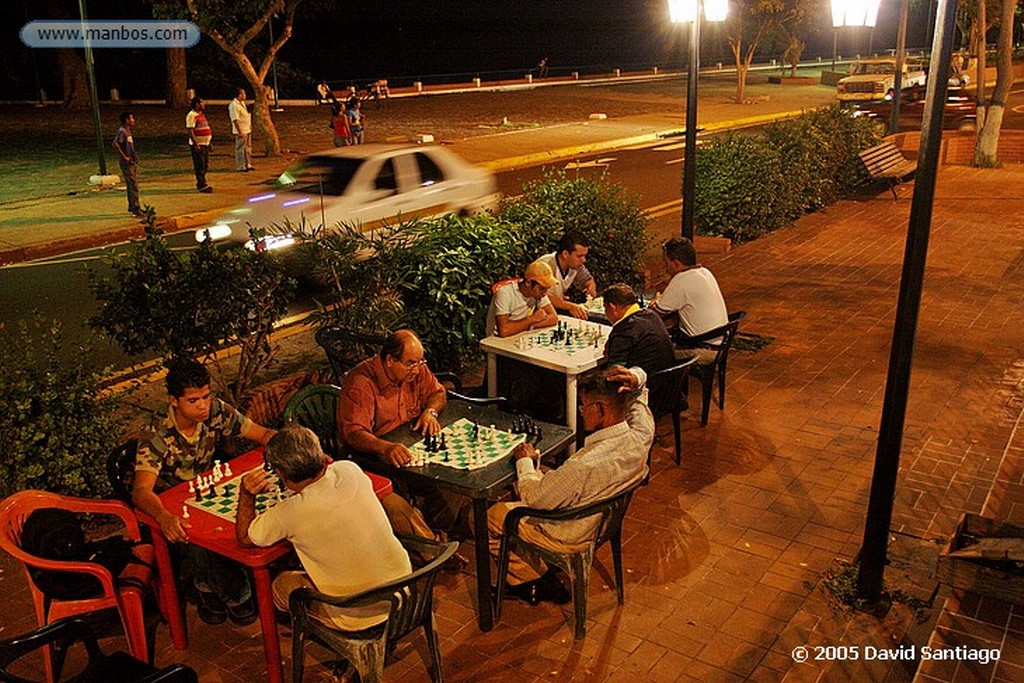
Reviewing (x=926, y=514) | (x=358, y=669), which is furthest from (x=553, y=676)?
(x=926, y=514)

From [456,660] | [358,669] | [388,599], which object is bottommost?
[456,660]

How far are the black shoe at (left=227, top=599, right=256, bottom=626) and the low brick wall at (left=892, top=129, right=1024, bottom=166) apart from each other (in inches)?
772

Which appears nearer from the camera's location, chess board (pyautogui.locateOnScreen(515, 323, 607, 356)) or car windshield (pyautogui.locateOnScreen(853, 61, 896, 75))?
chess board (pyautogui.locateOnScreen(515, 323, 607, 356))

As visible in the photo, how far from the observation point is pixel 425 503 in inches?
223

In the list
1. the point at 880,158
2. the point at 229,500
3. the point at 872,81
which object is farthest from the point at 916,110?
the point at 229,500

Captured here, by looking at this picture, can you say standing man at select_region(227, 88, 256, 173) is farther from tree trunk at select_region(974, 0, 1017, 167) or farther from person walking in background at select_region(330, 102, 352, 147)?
tree trunk at select_region(974, 0, 1017, 167)

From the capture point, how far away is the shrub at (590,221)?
8734mm

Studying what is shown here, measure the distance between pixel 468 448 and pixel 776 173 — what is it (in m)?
10.3

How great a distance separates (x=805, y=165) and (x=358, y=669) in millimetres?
12902

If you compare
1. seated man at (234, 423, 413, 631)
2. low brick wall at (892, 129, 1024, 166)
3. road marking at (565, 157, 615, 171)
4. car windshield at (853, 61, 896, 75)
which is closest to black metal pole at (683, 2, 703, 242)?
seated man at (234, 423, 413, 631)

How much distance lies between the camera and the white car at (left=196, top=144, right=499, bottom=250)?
11.7 m

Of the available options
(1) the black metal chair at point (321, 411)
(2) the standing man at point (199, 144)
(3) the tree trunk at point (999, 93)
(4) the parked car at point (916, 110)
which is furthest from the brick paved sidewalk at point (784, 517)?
(4) the parked car at point (916, 110)

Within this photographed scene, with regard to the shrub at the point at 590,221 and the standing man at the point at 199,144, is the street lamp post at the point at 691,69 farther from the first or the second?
the standing man at the point at 199,144

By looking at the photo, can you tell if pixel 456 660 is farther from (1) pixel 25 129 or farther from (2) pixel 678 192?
(1) pixel 25 129
